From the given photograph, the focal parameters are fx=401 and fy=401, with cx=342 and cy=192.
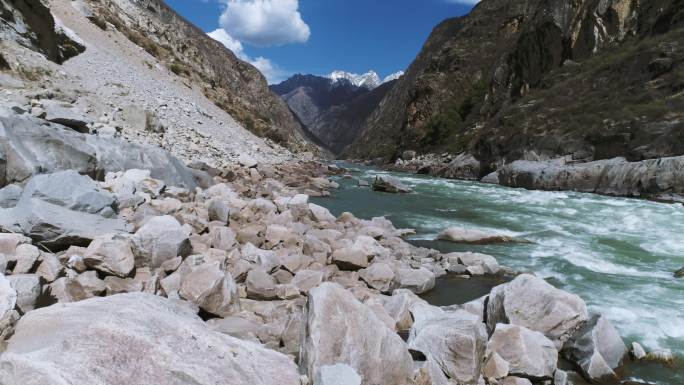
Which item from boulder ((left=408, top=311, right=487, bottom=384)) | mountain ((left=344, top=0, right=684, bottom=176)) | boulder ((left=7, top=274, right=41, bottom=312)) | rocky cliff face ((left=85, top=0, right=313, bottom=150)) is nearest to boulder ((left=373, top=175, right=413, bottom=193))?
mountain ((left=344, top=0, right=684, bottom=176))

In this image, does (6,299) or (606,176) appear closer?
(6,299)

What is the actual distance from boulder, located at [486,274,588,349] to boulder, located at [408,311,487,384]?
1.41 metres

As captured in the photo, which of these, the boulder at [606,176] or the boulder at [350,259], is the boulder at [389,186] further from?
the boulder at [350,259]

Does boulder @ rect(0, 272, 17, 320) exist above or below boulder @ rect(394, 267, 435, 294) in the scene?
above

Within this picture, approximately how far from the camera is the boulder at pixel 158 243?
597 centimetres

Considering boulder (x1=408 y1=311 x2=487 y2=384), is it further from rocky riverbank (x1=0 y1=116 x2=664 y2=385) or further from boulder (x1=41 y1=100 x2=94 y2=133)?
boulder (x1=41 y1=100 x2=94 y2=133)

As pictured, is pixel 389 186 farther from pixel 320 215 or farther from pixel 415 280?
pixel 415 280

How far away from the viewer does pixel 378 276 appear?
7633mm

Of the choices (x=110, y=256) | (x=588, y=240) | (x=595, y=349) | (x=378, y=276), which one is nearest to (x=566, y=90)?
(x=588, y=240)

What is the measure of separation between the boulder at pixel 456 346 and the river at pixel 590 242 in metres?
2.55

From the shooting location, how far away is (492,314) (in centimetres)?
602

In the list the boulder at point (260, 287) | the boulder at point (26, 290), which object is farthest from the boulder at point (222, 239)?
the boulder at point (26, 290)

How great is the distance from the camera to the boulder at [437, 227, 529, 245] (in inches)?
473

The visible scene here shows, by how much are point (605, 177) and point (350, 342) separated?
2722 centimetres
